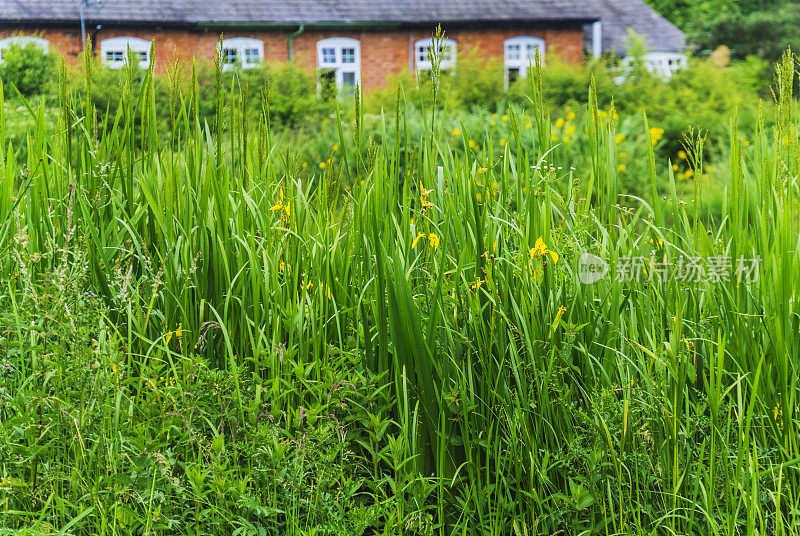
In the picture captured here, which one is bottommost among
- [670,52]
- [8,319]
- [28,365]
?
[28,365]

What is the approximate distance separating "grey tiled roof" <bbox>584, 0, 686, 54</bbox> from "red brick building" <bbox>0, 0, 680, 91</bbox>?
2297 mm

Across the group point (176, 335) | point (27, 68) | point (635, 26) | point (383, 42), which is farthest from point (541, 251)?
point (635, 26)

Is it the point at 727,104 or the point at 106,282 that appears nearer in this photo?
the point at 106,282

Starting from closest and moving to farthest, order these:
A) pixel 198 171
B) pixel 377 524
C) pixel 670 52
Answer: pixel 377 524 < pixel 198 171 < pixel 670 52

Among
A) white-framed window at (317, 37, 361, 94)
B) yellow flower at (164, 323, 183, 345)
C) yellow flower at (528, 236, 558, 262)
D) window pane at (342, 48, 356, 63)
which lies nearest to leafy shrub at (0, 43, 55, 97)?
white-framed window at (317, 37, 361, 94)

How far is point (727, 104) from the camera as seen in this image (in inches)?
380

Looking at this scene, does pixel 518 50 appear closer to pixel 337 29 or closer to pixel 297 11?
pixel 337 29

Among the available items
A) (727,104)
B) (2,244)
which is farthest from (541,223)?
(727,104)

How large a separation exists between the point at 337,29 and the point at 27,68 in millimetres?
9123

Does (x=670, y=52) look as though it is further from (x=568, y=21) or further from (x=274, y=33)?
(x=274, y=33)

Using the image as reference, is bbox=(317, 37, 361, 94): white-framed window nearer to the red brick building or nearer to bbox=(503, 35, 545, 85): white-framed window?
the red brick building

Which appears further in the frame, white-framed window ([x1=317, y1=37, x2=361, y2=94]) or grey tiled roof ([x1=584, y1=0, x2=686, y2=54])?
grey tiled roof ([x1=584, y1=0, x2=686, y2=54])

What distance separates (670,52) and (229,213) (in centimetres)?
2470

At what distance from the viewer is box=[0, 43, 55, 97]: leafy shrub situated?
12.6m
